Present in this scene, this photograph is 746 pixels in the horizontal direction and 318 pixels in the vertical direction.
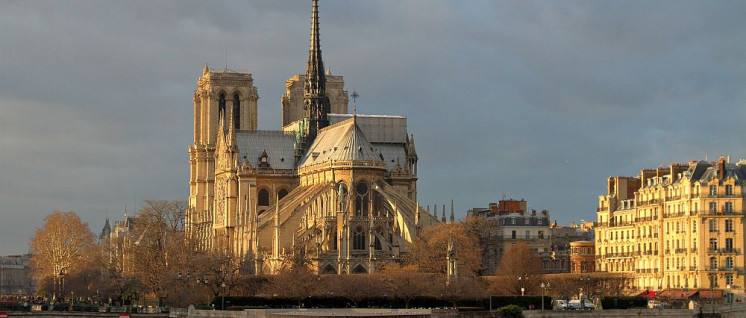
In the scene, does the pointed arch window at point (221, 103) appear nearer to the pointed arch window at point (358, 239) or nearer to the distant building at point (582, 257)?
the pointed arch window at point (358, 239)

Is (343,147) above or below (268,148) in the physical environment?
below

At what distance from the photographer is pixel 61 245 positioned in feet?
468

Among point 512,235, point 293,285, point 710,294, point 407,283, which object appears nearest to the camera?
point 710,294

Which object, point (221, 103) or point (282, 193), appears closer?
point (282, 193)

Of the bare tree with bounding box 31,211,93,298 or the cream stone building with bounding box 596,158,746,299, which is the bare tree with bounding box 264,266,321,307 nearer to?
the cream stone building with bounding box 596,158,746,299

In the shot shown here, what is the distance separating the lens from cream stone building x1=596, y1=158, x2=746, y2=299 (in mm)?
92875

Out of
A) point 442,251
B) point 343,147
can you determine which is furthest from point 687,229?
point 343,147

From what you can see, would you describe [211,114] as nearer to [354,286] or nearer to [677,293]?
[354,286]

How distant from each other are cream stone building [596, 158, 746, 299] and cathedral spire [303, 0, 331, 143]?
1836 inches

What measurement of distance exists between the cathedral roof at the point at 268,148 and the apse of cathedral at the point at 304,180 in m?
0.09

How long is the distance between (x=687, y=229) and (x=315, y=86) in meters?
58.2

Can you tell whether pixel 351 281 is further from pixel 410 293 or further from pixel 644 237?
pixel 644 237

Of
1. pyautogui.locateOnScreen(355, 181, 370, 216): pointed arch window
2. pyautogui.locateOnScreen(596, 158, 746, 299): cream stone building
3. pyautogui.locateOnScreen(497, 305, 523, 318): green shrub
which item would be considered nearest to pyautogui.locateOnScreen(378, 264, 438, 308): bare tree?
pyautogui.locateOnScreen(497, 305, 523, 318): green shrub

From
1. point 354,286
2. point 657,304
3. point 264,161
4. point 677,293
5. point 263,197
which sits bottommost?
point 657,304
